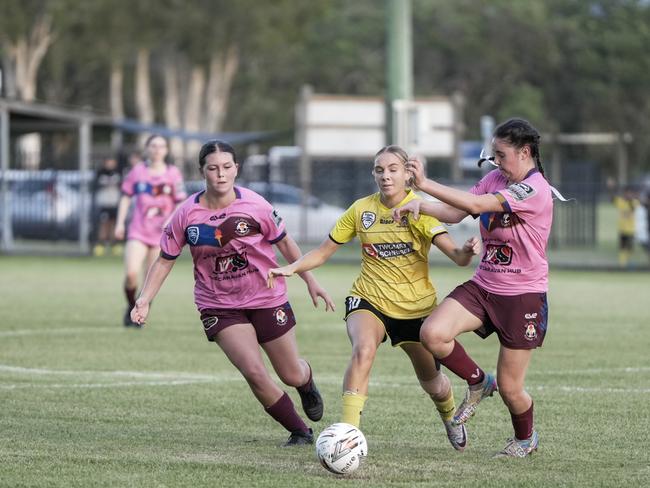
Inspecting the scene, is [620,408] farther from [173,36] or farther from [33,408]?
[173,36]

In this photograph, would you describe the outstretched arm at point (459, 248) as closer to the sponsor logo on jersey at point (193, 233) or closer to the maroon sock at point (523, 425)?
the maroon sock at point (523, 425)

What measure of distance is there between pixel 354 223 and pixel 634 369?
4.86m

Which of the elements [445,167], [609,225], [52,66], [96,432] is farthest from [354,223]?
[52,66]

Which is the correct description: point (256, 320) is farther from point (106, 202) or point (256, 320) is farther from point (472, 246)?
point (106, 202)

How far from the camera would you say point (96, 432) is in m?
8.99

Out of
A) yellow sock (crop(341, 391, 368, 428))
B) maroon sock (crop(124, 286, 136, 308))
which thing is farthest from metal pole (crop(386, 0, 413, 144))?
yellow sock (crop(341, 391, 368, 428))

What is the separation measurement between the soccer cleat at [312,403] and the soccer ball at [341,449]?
1369mm

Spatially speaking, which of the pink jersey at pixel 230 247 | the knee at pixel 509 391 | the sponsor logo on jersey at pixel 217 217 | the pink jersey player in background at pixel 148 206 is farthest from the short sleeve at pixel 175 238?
the pink jersey player in background at pixel 148 206

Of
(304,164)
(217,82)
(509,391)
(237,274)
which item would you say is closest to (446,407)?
(509,391)

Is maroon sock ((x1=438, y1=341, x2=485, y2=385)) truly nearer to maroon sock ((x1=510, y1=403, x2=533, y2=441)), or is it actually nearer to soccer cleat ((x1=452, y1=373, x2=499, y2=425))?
soccer cleat ((x1=452, y1=373, x2=499, y2=425))

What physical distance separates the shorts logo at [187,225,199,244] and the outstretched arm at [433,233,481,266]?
4.83ft

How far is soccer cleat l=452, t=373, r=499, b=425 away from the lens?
327 inches

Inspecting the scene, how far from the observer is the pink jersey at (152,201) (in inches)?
612

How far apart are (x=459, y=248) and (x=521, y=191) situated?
0.48 meters
